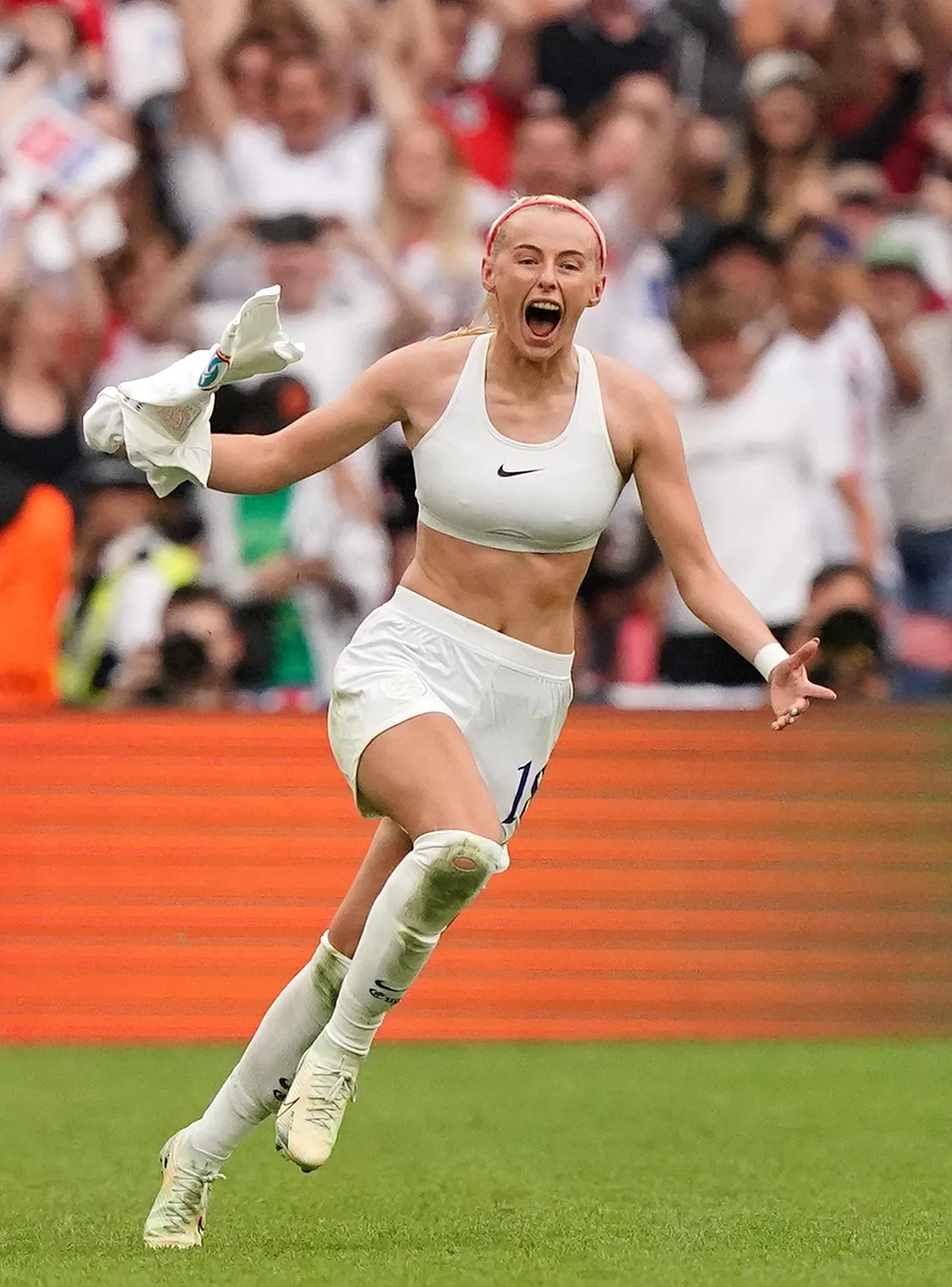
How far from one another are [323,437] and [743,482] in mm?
6082

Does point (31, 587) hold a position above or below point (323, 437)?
below

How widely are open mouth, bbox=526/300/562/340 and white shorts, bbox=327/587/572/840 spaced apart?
0.68 metres

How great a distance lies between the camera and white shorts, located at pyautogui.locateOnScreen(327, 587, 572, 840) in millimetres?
5262

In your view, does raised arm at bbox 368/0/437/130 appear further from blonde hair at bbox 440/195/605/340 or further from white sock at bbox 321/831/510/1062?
white sock at bbox 321/831/510/1062

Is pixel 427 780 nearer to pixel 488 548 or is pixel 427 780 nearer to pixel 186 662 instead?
pixel 488 548

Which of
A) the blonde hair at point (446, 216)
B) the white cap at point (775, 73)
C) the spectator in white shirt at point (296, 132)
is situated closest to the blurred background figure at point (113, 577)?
the spectator in white shirt at point (296, 132)

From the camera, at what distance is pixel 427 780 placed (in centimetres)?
506

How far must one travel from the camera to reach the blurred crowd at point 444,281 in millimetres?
10828

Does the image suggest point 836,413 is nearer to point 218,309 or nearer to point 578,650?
point 578,650

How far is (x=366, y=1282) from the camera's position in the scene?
4.64 m

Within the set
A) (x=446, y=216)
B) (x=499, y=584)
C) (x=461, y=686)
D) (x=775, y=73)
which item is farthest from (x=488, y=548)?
(x=775, y=73)

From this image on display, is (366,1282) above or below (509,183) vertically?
above

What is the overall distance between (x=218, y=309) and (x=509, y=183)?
1740 millimetres

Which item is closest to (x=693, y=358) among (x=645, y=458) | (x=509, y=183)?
(x=509, y=183)
